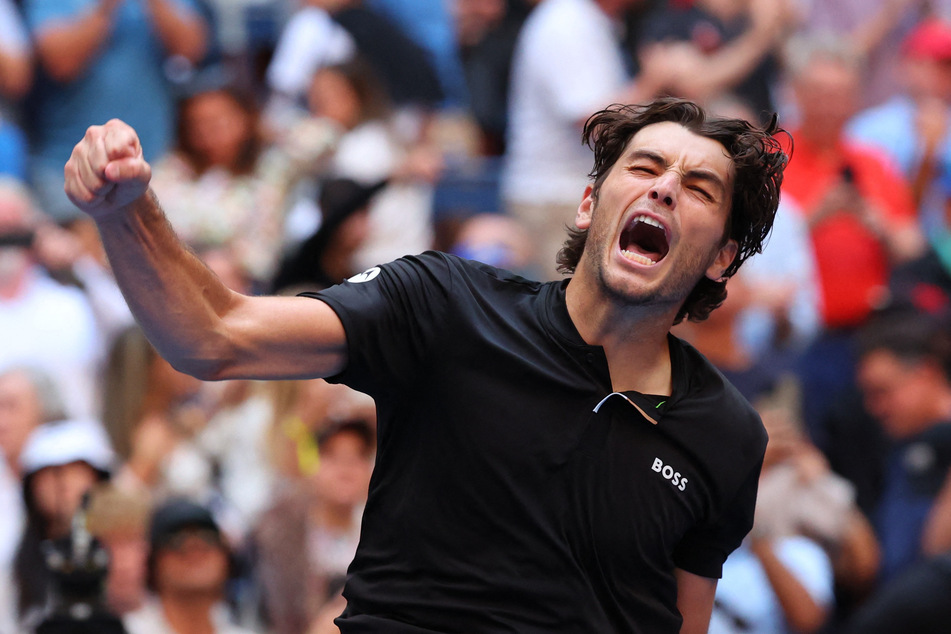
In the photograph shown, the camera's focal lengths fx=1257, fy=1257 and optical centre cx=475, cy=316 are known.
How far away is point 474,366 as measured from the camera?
2.53m

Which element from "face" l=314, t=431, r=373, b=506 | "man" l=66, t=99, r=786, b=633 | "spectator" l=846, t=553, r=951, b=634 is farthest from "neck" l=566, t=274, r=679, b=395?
"face" l=314, t=431, r=373, b=506

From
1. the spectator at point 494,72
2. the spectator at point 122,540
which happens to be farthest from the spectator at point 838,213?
the spectator at point 122,540

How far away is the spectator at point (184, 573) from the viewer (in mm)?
4664

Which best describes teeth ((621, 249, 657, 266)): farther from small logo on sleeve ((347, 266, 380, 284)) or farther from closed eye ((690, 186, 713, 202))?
small logo on sleeve ((347, 266, 380, 284))

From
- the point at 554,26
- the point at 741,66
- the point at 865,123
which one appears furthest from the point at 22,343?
the point at 865,123

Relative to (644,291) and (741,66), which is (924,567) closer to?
(644,291)

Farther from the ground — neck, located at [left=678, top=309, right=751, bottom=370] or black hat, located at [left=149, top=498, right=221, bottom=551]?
neck, located at [left=678, top=309, right=751, bottom=370]

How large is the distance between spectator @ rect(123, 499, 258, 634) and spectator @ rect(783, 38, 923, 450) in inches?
108

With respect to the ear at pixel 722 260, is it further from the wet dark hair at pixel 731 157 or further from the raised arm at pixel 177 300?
the raised arm at pixel 177 300

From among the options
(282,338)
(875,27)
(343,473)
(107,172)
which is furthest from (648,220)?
(875,27)

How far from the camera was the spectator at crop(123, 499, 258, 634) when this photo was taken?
184 inches

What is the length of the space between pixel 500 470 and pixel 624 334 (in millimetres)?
427

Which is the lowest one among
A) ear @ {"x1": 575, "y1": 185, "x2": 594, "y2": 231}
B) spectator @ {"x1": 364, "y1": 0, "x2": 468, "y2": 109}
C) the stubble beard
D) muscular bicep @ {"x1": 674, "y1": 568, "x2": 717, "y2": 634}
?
muscular bicep @ {"x1": 674, "y1": 568, "x2": 717, "y2": 634}

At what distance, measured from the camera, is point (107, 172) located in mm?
1990
